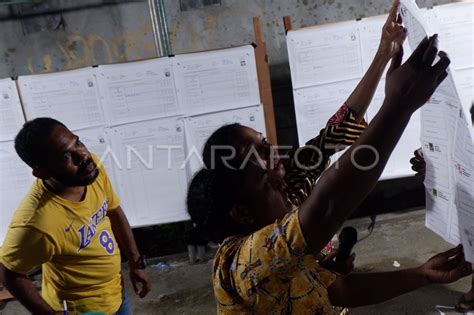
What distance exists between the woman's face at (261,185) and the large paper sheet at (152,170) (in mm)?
2395

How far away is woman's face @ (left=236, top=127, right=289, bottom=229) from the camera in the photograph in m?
0.91

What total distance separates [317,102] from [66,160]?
215cm

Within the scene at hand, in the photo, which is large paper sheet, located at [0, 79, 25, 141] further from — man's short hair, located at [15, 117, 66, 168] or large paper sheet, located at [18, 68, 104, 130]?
man's short hair, located at [15, 117, 66, 168]

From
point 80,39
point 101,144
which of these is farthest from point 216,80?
point 80,39

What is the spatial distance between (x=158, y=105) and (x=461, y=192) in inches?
103

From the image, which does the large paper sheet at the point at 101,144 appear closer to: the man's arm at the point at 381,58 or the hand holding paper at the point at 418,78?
the man's arm at the point at 381,58

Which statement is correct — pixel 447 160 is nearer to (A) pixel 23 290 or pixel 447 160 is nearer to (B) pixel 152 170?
(A) pixel 23 290

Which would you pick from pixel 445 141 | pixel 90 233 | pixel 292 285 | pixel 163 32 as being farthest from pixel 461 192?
pixel 163 32

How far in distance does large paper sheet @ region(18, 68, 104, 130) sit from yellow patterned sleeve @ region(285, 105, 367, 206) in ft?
7.78

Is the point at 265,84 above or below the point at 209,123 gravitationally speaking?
above

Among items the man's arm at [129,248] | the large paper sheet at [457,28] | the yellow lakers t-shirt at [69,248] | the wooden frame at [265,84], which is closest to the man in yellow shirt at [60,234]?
the yellow lakers t-shirt at [69,248]

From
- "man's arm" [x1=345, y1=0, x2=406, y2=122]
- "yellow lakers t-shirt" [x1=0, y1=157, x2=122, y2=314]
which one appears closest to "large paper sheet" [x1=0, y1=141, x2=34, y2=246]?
"yellow lakers t-shirt" [x1=0, y1=157, x2=122, y2=314]

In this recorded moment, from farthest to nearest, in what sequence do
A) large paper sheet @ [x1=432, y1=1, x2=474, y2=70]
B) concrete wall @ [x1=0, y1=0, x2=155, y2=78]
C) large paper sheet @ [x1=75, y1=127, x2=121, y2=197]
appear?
1. concrete wall @ [x1=0, y1=0, x2=155, y2=78]
2. large paper sheet @ [x1=75, y1=127, x2=121, y2=197]
3. large paper sheet @ [x1=432, y1=1, x2=474, y2=70]

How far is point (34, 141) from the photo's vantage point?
161cm
